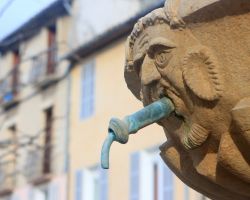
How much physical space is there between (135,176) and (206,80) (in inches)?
533

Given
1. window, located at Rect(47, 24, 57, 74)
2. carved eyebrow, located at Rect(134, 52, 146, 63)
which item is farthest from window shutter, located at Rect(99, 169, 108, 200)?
carved eyebrow, located at Rect(134, 52, 146, 63)

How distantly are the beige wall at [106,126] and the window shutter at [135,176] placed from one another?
0.16 m

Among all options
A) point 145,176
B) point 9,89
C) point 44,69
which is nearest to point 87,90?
point 44,69

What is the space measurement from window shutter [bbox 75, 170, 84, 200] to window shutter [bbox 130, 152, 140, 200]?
7.74ft

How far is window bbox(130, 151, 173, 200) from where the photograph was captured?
633 inches

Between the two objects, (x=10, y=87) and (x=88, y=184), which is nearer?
(x=88, y=184)

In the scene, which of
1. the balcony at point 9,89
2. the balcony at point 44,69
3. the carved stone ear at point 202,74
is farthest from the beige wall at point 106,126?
the carved stone ear at point 202,74

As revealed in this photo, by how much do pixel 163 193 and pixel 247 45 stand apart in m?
12.7

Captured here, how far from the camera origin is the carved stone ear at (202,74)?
3.15 m

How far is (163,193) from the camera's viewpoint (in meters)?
15.7

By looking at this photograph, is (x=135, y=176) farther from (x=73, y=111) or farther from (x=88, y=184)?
(x=73, y=111)

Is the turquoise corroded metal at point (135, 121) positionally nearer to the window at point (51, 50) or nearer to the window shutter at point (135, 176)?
the window shutter at point (135, 176)

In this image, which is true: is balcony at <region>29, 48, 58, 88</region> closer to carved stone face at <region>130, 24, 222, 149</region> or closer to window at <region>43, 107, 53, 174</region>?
window at <region>43, 107, 53, 174</region>

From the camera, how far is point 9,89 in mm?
23453
